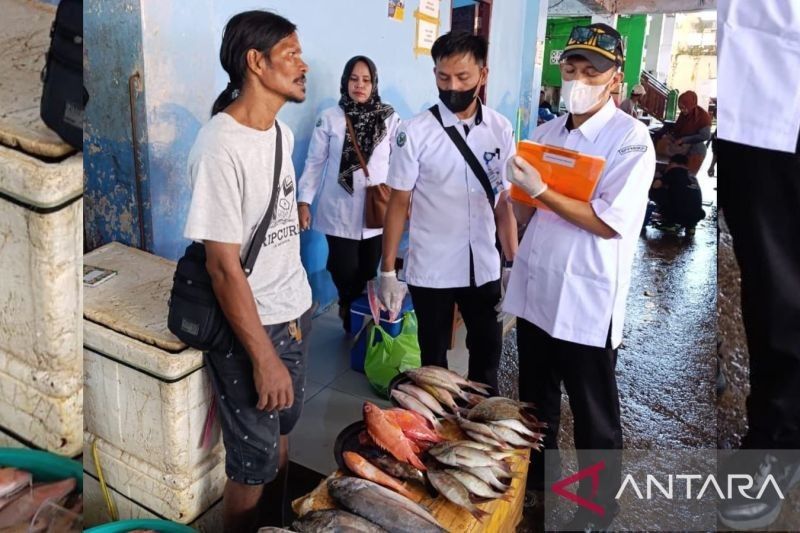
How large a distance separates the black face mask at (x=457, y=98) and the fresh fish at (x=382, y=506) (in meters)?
0.96

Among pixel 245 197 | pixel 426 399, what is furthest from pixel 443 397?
pixel 245 197

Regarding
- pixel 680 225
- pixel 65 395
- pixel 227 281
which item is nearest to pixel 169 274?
pixel 227 281

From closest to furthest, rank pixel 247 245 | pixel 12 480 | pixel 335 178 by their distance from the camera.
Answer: pixel 12 480, pixel 247 245, pixel 335 178

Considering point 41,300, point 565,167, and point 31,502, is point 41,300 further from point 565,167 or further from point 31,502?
point 565,167

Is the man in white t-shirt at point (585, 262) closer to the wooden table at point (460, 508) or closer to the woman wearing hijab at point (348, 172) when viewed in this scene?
the wooden table at point (460, 508)

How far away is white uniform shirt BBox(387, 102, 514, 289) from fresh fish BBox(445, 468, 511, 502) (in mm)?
511

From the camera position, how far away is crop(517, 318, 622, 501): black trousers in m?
1.37

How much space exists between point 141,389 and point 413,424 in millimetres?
713

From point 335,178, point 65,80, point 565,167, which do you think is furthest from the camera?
point 335,178

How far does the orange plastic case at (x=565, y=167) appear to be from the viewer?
1227 mm

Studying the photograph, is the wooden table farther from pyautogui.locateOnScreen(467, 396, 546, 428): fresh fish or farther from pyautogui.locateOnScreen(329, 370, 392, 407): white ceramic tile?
pyautogui.locateOnScreen(329, 370, 392, 407): white ceramic tile

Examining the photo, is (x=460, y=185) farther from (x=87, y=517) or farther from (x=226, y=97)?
(x=87, y=517)

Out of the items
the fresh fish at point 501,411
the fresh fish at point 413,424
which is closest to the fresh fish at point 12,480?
the fresh fish at point 413,424

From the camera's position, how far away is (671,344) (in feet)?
4.26
